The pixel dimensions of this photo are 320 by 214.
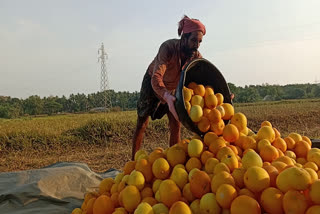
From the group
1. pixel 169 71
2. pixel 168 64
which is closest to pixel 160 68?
pixel 168 64

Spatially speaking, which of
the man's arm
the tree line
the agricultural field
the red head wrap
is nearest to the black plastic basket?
the man's arm

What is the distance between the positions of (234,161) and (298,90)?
165 feet

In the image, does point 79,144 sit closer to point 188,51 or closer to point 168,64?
point 168,64

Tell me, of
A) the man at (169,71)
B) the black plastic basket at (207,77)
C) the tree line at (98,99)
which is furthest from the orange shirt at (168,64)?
the tree line at (98,99)

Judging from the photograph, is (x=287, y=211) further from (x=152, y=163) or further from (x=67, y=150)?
(x=67, y=150)

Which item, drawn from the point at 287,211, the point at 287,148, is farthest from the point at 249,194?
the point at 287,148

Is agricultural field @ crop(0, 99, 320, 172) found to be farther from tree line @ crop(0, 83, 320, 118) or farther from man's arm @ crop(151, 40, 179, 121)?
tree line @ crop(0, 83, 320, 118)

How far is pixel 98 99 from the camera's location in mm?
52688

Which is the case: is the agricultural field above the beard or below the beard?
below

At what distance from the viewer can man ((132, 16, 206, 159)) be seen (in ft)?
8.79

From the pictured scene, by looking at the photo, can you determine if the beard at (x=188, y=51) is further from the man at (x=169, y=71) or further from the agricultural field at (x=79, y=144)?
the agricultural field at (x=79, y=144)

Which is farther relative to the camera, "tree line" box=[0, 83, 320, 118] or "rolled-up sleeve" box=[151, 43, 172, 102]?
"tree line" box=[0, 83, 320, 118]

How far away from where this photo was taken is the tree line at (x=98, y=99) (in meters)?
41.2

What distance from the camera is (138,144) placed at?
362cm
